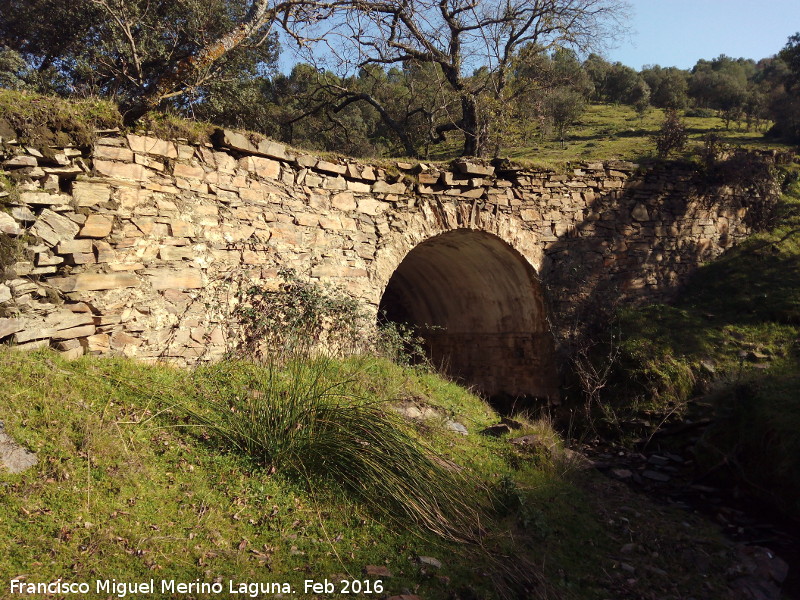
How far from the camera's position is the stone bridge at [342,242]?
5082 mm

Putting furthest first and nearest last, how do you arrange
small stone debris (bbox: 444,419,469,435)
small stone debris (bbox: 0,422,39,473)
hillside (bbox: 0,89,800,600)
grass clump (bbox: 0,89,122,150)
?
small stone debris (bbox: 444,419,469,435)
grass clump (bbox: 0,89,122,150)
small stone debris (bbox: 0,422,39,473)
hillside (bbox: 0,89,800,600)

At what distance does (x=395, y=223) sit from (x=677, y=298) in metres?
5.35

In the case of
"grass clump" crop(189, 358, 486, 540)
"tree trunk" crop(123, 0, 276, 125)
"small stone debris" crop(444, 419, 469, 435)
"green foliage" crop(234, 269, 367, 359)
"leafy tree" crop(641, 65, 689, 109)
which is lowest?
"small stone debris" crop(444, 419, 469, 435)

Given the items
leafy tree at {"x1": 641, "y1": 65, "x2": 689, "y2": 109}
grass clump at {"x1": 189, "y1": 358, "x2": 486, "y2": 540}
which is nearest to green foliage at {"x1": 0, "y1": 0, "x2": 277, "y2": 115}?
grass clump at {"x1": 189, "y1": 358, "x2": 486, "y2": 540}

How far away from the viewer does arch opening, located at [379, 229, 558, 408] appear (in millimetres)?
9047

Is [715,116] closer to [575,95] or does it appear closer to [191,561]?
[575,95]

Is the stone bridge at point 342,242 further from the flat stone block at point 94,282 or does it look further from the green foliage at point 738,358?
the green foliage at point 738,358

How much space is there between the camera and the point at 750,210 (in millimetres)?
10570

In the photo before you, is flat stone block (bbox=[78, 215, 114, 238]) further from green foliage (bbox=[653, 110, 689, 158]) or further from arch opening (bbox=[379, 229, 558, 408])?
green foliage (bbox=[653, 110, 689, 158])

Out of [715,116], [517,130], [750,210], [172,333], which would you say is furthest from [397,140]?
[172,333]

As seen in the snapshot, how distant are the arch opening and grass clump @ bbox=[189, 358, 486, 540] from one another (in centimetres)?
414

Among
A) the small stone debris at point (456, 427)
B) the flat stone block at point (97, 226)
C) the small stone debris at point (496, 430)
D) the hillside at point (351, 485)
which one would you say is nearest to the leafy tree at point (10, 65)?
the hillside at point (351, 485)

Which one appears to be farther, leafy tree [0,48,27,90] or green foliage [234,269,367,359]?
leafy tree [0,48,27,90]

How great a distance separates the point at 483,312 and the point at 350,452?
20.0 feet
